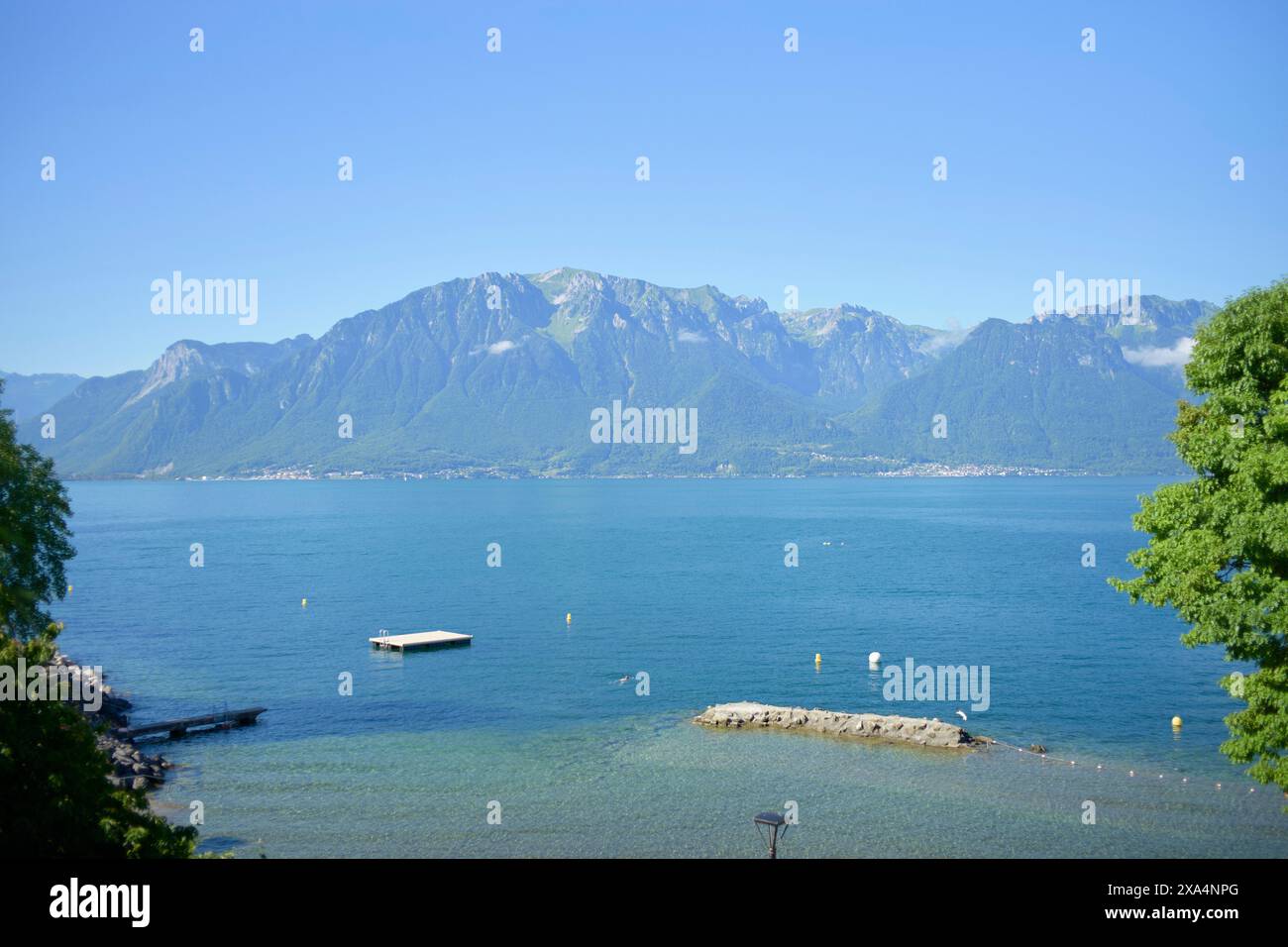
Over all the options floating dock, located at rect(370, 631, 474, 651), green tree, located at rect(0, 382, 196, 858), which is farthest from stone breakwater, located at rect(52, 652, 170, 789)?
floating dock, located at rect(370, 631, 474, 651)

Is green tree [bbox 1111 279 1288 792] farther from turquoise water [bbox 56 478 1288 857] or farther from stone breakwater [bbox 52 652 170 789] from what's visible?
stone breakwater [bbox 52 652 170 789]

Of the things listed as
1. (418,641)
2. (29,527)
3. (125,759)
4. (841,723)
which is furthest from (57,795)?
(418,641)

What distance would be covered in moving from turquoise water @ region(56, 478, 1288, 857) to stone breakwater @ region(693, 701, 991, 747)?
1539mm

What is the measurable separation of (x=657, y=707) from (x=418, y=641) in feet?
88.2

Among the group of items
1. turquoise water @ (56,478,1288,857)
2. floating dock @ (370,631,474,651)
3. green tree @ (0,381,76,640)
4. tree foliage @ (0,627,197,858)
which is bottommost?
turquoise water @ (56,478,1288,857)

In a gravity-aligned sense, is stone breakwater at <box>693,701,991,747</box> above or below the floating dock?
below

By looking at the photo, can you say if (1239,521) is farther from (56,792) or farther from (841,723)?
(56,792)

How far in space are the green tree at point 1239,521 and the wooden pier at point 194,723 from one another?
4815cm

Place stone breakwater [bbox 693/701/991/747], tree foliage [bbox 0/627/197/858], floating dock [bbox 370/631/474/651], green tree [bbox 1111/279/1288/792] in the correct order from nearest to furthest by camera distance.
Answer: tree foliage [bbox 0/627/197/858], green tree [bbox 1111/279/1288/792], stone breakwater [bbox 693/701/991/747], floating dock [bbox 370/631/474/651]

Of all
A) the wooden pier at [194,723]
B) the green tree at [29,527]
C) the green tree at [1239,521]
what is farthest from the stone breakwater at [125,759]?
the green tree at [1239,521]

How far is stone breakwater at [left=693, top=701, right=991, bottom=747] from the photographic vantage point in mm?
49344

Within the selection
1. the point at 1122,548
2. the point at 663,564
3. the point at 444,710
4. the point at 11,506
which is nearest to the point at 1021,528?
the point at 1122,548

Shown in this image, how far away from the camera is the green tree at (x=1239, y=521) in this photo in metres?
25.4
